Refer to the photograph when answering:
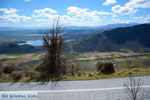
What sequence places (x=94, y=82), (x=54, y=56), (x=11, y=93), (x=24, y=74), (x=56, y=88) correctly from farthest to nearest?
(x=54, y=56) < (x=24, y=74) < (x=94, y=82) < (x=56, y=88) < (x=11, y=93)

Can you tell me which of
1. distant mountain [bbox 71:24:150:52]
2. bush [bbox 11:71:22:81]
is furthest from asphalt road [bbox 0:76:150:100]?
distant mountain [bbox 71:24:150:52]

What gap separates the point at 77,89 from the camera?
7.58 m

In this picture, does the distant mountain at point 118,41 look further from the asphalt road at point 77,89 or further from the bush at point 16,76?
the asphalt road at point 77,89

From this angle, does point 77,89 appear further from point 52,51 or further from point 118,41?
point 118,41

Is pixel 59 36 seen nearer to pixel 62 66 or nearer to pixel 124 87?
pixel 62 66

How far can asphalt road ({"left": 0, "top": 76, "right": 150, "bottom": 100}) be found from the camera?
6770 millimetres

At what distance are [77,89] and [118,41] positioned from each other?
9987 centimetres

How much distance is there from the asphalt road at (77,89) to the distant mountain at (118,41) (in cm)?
7379

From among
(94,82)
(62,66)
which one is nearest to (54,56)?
(62,66)

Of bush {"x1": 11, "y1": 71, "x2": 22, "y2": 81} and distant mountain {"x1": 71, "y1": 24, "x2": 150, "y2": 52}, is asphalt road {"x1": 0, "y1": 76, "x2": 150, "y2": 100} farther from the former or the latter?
distant mountain {"x1": 71, "y1": 24, "x2": 150, "y2": 52}

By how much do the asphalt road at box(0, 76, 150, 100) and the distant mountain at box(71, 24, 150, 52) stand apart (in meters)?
73.8

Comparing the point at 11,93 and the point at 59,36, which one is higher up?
the point at 59,36

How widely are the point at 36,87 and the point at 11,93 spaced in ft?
4.82

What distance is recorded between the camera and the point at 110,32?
10906 cm
